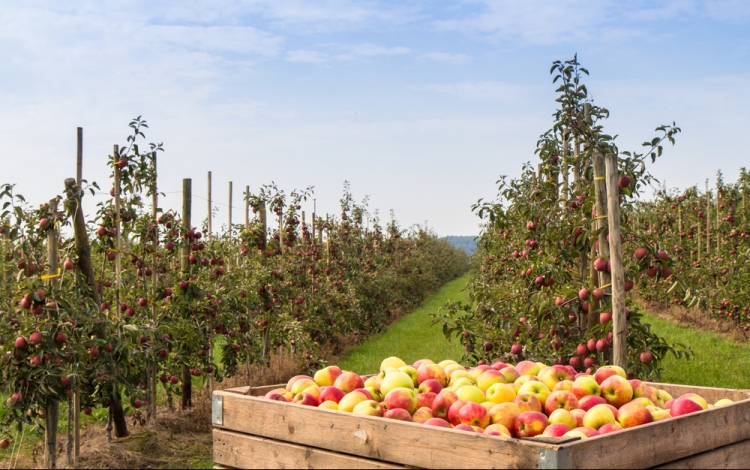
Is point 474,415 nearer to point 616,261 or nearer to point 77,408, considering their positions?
point 616,261

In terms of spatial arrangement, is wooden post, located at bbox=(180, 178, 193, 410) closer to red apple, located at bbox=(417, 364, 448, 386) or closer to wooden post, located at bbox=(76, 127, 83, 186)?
wooden post, located at bbox=(76, 127, 83, 186)

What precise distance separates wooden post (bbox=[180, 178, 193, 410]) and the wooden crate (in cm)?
365

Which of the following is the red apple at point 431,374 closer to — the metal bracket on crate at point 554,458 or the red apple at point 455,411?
the red apple at point 455,411

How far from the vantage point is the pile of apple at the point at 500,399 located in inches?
109

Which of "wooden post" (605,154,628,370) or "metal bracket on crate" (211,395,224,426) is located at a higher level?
"wooden post" (605,154,628,370)

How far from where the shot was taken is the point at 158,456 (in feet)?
18.7

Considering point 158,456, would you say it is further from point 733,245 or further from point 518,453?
point 733,245

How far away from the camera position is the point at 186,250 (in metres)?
6.86

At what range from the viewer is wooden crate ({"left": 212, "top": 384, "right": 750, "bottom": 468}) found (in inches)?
94.7

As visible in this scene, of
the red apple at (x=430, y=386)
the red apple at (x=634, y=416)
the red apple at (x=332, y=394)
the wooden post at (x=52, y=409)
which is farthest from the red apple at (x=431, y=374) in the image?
the wooden post at (x=52, y=409)

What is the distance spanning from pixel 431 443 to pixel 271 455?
2.74ft

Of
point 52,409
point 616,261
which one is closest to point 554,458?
point 616,261

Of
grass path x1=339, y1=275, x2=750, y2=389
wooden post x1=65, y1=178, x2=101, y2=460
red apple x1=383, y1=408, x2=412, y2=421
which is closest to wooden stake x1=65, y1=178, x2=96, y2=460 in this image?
wooden post x1=65, y1=178, x2=101, y2=460

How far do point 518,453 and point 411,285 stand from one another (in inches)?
752
